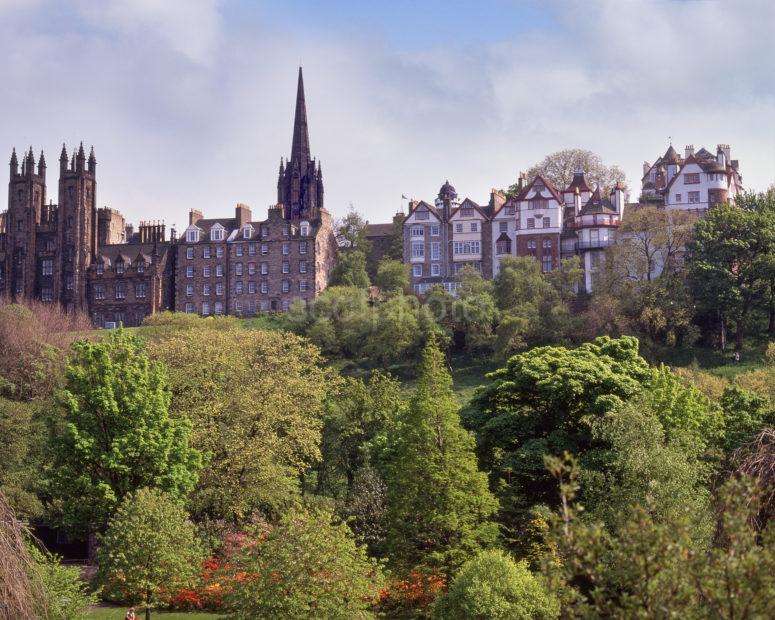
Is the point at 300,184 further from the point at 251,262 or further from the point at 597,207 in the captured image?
the point at 597,207

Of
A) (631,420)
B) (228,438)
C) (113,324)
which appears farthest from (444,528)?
(113,324)

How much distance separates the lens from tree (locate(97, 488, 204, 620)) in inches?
1391

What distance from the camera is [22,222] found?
112938mm

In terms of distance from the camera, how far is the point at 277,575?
30.3 metres

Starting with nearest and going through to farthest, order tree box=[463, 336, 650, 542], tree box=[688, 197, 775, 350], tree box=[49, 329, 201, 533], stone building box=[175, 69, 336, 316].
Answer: tree box=[49, 329, 201, 533] < tree box=[463, 336, 650, 542] < tree box=[688, 197, 775, 350] < stone building box=[175, 69, 336, 316]

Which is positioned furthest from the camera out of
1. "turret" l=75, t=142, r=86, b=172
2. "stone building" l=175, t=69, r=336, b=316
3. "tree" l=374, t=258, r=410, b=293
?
"turret" l=75, t=142, r=86, b=172

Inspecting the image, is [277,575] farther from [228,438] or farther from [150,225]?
[150,225]

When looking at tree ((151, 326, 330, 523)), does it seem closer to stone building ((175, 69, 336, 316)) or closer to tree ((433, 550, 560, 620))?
tree ((433, 550, 560, 620))

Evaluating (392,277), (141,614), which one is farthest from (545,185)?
(141,614)

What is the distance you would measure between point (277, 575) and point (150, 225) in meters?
87.6

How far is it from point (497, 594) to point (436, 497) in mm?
6315

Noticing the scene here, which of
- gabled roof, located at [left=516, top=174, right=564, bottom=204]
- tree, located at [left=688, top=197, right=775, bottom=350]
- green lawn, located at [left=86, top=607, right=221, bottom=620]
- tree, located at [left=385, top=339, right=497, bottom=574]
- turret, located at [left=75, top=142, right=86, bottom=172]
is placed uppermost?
turret, located at [left=75, top=142, right=86, bottom=172]

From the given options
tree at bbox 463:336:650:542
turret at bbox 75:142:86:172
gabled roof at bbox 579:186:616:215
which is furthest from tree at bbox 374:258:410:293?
tree at bbox 463:336:650:542

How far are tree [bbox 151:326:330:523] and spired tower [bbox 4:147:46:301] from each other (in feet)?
202
